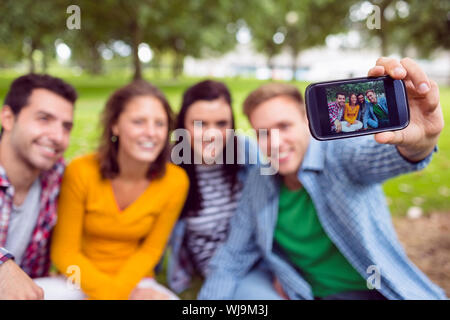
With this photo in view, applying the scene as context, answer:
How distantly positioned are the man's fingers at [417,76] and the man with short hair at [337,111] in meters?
0.30

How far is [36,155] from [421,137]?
205cm

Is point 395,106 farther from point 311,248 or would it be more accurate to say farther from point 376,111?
point 311,248

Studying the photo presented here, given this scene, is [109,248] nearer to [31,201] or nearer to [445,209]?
[31,201]

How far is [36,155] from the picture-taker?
223 cm

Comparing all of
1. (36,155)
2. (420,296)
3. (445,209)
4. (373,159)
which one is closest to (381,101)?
(373,159)

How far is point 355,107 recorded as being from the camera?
4.76 feet

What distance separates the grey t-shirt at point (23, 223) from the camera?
7.39 ft

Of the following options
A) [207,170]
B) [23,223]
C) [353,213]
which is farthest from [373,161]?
[23,223]

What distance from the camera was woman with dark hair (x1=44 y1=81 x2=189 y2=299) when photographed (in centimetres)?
244

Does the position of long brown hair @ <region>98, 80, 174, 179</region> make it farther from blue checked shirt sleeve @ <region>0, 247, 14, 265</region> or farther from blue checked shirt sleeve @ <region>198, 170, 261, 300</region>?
blue checked shirt sleeve @ <region>0, 247, 14, 265</region>

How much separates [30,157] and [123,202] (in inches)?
25.6

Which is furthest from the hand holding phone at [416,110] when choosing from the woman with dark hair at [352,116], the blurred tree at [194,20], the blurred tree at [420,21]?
the blurred tree at [420,21]
